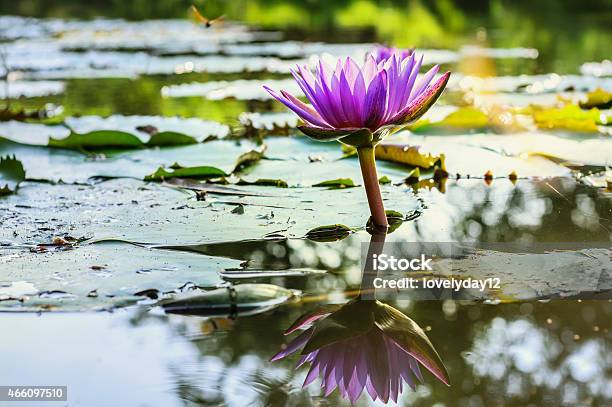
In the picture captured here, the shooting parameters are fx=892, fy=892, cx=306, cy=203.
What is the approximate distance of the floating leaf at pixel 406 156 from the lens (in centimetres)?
263

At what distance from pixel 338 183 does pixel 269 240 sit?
0.54 m

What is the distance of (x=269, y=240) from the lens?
6.41ft

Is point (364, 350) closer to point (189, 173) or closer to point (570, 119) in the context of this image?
point (189, 173)

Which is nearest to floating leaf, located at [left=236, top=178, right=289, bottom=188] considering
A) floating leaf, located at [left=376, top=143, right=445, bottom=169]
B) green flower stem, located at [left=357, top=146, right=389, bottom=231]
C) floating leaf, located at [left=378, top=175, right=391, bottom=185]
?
floating leaf, located at [left=378, top=175, right=391, bottom=185]

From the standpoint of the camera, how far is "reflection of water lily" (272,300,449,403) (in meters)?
1.25

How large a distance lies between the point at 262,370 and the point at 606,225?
1077 millimetres

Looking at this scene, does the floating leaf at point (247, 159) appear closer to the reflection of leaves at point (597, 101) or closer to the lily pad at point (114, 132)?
→ the lily pad at point (114, 132)

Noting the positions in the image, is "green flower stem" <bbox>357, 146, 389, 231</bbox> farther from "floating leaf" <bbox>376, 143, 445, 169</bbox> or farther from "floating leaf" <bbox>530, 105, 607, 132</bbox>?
"floating leaf" <bbox>530, 105, 607, 132</bbox>

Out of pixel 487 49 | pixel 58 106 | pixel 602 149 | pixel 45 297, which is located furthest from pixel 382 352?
pixel 487 49

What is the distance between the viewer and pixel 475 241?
6.32 feet

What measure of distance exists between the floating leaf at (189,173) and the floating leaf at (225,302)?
1.02 metres

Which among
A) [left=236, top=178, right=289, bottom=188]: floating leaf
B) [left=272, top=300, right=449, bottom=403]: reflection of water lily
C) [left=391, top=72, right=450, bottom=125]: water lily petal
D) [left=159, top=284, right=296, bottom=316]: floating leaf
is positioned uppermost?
[left=236, top=178, right=289, bottom=188]: floating leaf

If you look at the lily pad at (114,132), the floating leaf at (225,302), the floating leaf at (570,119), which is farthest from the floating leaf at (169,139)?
the floating leaf at (225,302)

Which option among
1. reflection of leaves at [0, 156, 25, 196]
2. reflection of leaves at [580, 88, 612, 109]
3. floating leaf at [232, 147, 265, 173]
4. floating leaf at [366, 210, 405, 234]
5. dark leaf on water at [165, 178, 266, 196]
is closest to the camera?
floating leaf at [366, 210, 405, 234]
